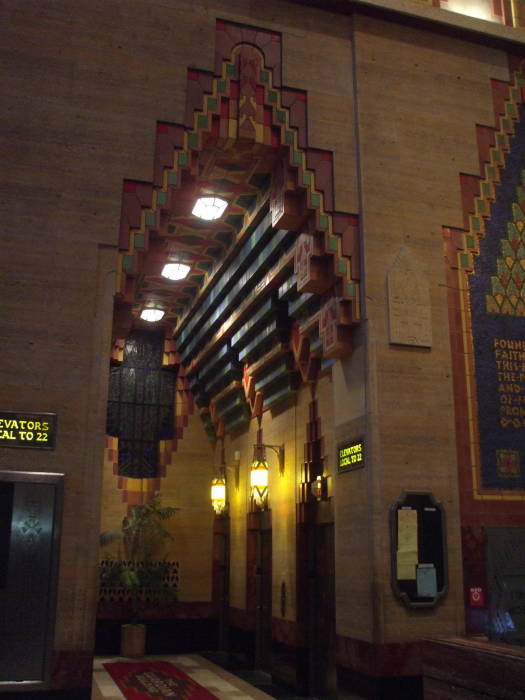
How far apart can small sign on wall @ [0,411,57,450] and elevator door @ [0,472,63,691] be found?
0.25 meters

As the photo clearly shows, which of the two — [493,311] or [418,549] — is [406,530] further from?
[493,311]

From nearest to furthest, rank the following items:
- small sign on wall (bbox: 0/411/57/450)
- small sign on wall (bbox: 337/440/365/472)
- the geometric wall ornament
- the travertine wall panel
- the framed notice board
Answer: small sign on wall (bbox: 0/411/57/450) → the framed notice board → the travertine wall panel → small sign on wall (bbox: 337/440/365/472) → the geometric wall ornament

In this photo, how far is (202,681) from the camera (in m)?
10.0

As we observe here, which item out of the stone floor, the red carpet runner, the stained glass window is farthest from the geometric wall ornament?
the stained glass window

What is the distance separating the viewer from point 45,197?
6.54 m

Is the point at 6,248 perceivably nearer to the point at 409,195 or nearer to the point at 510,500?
the point at 409,195

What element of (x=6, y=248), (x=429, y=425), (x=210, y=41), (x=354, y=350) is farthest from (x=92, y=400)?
(x=210, y=41)

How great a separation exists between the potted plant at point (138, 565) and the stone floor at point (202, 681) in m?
0.47

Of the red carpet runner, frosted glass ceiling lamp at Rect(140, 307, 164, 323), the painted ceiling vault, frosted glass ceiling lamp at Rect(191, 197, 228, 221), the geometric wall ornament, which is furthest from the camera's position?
frosted glass ceiling lamp at Rect(140, 307, 164, 323)

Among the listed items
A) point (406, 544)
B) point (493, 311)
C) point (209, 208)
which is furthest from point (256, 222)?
point (406, 544)

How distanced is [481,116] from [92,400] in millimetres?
5111

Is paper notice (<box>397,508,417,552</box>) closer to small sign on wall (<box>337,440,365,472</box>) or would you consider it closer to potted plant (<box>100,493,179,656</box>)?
small sign on wall (<box>337,440,365,472</box>)

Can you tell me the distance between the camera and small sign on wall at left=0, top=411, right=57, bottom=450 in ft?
19.6

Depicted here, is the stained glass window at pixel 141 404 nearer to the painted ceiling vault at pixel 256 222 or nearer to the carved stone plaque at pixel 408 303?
the painted ceiling vault at pixel 256 222
